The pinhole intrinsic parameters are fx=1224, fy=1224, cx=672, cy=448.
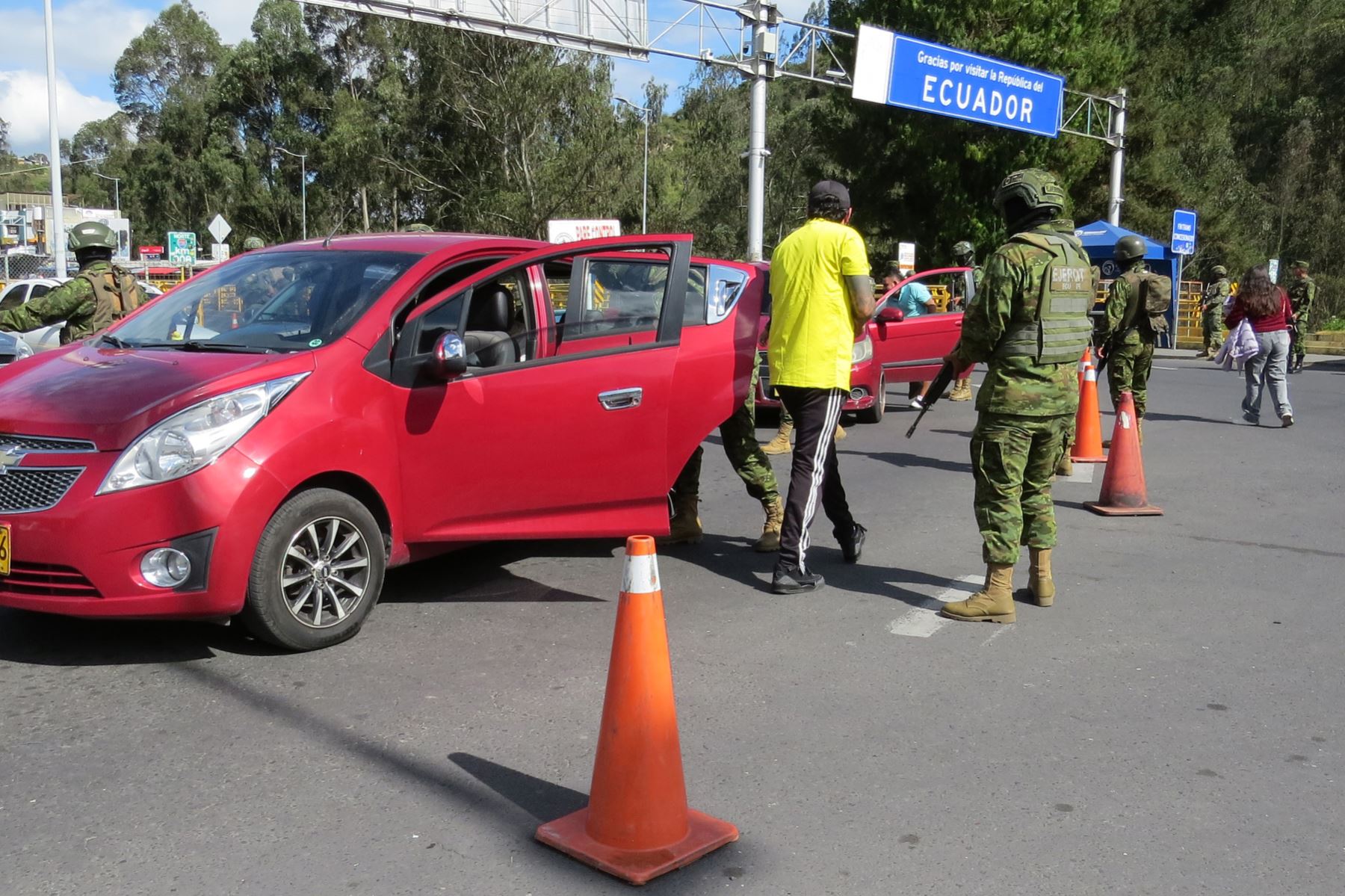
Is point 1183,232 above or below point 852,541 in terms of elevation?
above

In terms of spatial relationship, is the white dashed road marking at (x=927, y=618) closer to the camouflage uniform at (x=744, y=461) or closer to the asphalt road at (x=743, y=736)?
the asphalt road at (x=743, y=736)

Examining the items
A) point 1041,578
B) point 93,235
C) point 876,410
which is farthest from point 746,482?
point 876,410

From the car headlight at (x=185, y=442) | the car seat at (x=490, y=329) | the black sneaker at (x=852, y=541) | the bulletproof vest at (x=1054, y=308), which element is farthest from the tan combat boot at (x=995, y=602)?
the car headlight at (x=185, y=442)

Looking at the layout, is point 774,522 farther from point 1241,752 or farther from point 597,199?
point 597,199

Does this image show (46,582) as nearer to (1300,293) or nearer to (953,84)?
(1300,293)

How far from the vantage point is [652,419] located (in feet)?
18.5

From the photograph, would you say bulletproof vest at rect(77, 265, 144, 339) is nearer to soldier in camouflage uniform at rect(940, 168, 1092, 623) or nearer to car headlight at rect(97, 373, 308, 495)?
car headlight at rect(97, 373, 308, 495)

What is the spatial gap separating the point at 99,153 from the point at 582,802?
310 feet

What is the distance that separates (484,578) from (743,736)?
95.7 inches

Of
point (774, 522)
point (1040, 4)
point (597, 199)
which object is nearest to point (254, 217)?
point (597, 199)

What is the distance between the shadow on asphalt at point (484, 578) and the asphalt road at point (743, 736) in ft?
0.09

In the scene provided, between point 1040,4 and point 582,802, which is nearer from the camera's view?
point 582,802

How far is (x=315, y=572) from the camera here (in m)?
4.85

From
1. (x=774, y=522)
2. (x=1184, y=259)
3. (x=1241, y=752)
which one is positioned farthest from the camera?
(x=1184, y=259)
